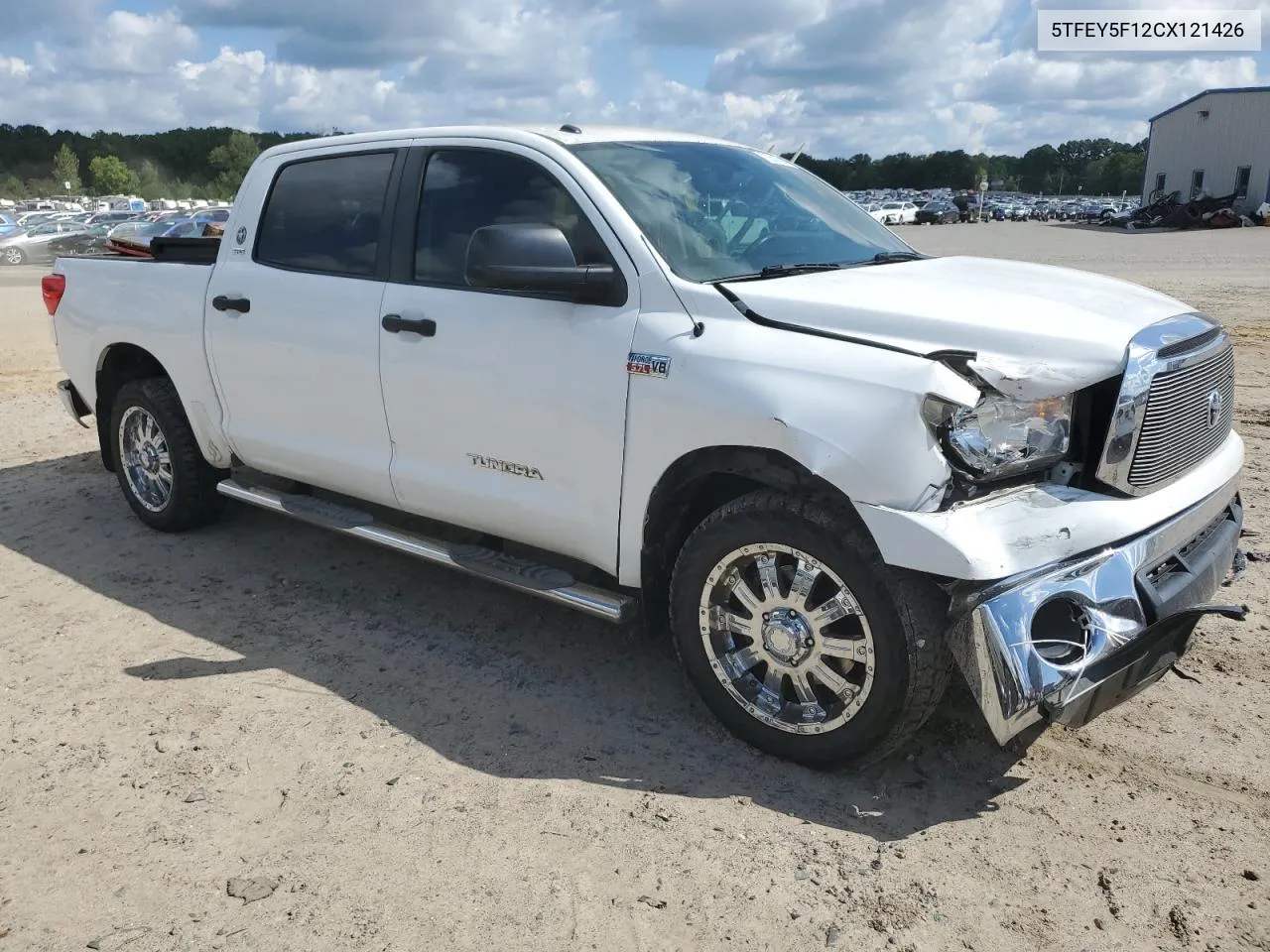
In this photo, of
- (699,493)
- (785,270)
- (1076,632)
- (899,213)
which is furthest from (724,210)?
(899,213)

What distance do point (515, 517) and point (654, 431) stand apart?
0.79m

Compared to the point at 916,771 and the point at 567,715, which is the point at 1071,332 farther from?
the point at 567,715

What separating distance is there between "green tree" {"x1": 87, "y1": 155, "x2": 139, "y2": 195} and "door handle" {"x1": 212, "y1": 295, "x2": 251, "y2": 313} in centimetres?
11442

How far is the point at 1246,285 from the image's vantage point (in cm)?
1714

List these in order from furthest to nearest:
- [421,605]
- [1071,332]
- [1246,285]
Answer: [1246,285] → [421,605] → [1071,332]

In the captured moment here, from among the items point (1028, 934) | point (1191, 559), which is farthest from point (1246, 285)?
point (1028, 934)

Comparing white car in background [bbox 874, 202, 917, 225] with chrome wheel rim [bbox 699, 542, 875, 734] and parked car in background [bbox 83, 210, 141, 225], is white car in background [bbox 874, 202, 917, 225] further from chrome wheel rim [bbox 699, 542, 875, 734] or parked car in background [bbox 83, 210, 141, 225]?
chrome wheel rim [bbox 699, 542, 875, 734]

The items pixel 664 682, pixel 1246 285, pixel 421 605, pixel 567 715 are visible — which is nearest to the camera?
pixel 567 715

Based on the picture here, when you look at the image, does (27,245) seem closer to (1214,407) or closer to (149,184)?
(1214,407)

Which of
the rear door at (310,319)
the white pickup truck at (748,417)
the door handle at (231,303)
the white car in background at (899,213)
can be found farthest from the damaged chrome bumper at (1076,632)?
the white car in background at (899,213)

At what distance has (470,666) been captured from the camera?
425cm

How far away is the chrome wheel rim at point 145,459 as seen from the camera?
571 centimetres

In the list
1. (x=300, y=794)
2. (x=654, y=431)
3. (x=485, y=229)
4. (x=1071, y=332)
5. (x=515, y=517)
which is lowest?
(x=300, y=794)

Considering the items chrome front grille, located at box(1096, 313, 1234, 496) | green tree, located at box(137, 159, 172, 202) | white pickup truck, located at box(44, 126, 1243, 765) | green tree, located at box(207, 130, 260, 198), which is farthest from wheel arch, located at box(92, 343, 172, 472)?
green tree, located at box(137, 159, 172, 202)
